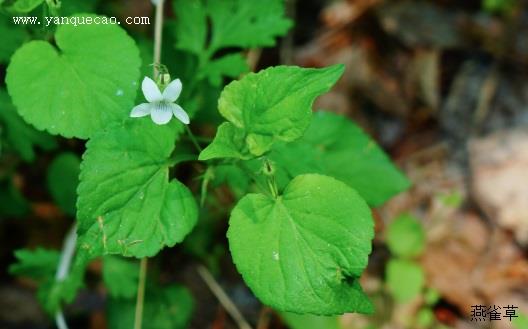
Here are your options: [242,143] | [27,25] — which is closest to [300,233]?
[242,143]

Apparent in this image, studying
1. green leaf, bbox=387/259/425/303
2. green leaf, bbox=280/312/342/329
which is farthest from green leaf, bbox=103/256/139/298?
green leaf, bbox=387/259/425/303

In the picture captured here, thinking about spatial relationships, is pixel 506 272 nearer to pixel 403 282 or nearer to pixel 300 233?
pixel 403 282

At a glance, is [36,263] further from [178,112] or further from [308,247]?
[308,247]

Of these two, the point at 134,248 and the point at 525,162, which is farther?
the point at 525,162

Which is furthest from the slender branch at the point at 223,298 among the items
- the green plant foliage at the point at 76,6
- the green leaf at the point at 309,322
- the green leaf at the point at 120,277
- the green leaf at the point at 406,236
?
the green plant foliage at the point at 76,6

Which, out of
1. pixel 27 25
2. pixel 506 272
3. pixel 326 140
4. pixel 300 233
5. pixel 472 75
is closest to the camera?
pixel 300 233

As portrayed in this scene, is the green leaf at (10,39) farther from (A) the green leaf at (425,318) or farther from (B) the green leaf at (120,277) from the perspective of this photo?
(A) the green leaf at (425,318)

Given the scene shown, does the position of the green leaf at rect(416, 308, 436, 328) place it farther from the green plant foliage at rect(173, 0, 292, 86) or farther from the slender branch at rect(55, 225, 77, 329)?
the slender branch at rect(55, 225, 77, 329)
